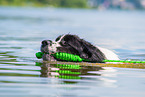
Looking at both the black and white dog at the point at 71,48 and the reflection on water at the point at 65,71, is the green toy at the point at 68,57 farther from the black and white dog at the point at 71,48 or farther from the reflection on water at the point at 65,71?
the reflection on water at the point at 65,71

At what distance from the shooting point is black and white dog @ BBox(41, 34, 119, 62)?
11.3 meters

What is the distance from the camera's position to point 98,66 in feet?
37.9

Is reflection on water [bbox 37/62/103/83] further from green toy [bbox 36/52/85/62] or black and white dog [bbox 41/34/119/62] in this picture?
black and white dog [bbox 41/34/119/62]

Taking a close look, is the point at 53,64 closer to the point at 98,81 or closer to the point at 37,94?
the point at 98,81

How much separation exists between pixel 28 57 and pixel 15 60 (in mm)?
896

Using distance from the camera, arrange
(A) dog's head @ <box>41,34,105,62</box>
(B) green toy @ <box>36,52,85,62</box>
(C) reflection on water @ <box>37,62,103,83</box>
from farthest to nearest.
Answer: (B) green toy @ <box>36,52,85,62</box>
(A) dog's head @ <box>41,34,105,62</box>
(C) reflection on water @ <box>37,62,103,83</box>

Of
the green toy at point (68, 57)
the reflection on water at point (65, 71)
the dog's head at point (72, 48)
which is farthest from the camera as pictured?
the green toy at point (68, 57)

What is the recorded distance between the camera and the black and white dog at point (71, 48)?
11.3 m

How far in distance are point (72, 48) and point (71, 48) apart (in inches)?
1.0

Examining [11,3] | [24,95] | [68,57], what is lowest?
[24,95]

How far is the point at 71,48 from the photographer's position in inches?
454

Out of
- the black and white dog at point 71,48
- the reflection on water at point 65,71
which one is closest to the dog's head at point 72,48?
the black and white dog at point 71,48

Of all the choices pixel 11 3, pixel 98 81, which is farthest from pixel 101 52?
pixel 11 3

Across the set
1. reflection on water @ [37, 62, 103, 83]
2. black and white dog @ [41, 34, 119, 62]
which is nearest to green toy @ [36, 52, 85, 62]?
black and white dog @ [41, 34, 119, 62]
